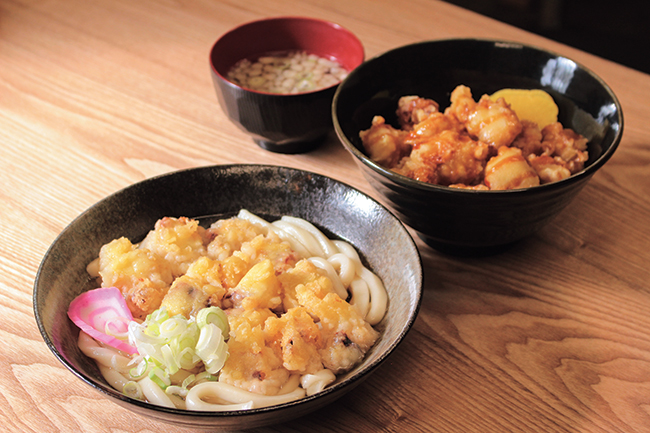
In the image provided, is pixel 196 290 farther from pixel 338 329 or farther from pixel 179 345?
pixel 338 329

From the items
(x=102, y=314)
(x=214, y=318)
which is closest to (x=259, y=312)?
(x=214, y=318)

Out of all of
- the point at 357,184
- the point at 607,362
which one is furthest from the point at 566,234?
the point at 357,184

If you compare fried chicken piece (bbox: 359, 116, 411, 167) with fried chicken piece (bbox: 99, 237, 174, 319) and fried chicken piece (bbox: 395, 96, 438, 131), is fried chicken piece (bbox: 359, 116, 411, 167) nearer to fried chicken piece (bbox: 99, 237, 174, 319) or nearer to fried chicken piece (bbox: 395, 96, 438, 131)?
fried chicken piece (bbox: 395, 96, 438, 131)

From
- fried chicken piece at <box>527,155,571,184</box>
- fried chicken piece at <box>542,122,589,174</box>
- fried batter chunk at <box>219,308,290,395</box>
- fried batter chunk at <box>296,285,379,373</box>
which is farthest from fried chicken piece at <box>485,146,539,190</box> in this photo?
fried batter chunk at <box>219,308,290,395</box>

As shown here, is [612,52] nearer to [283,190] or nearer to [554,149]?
[554,149]

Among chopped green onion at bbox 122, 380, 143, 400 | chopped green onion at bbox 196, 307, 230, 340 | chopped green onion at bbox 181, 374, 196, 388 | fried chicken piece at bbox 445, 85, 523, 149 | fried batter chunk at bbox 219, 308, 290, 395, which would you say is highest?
fried chicken piece at bbox 445, 85, 523, 149

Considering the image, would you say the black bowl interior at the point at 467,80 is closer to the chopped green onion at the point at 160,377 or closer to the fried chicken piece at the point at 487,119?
the fried chicken piece at the point at 487,119
